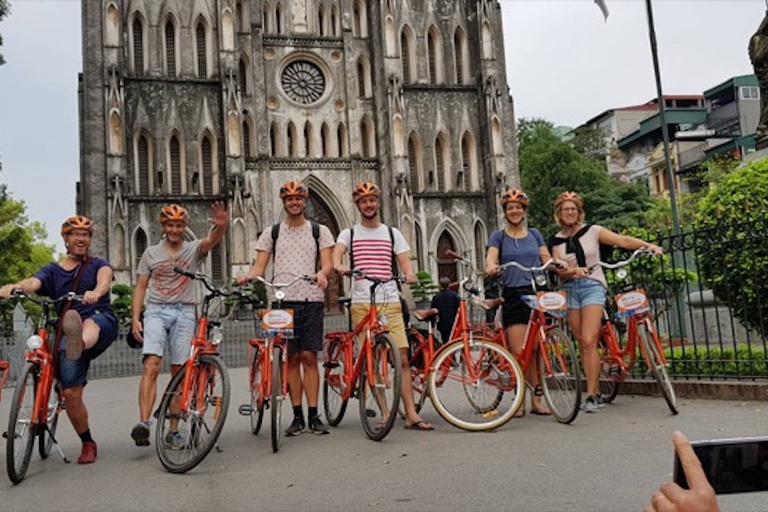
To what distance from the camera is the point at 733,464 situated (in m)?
1.29

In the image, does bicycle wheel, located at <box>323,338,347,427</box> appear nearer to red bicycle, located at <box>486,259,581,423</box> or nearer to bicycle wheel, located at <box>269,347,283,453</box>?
bicycle wheel, located at <box>269,347,283,453</box>

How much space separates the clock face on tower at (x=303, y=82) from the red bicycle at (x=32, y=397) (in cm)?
2725

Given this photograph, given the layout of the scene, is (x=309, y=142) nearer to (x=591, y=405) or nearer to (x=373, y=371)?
(x=591, y=405)

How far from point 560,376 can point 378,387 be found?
4.87ft

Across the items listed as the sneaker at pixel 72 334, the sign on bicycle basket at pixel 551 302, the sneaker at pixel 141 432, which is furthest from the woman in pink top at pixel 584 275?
the sneaker at pixel 72 334

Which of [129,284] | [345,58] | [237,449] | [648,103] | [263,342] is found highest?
[648,103]

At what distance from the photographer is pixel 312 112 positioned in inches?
1276

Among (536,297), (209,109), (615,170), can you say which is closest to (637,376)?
(536,297)

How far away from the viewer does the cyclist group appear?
6012 mm

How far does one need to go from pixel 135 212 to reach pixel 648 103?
53.9 m

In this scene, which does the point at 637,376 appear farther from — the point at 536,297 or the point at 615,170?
the point at 615,170

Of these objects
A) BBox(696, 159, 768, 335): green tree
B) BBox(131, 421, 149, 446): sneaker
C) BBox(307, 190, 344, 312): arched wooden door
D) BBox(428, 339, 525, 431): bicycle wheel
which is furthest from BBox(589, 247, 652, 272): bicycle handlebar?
BBox(307, 190, 344, 312): arched wooden door

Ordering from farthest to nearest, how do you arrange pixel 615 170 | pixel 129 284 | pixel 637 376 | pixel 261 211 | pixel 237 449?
1. pixel 615 170
2. pixel 261 211
3. pixel 129 284
4. pixel 637 376
5. pixel 237 449

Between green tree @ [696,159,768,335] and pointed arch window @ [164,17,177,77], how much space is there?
83.1 feet
